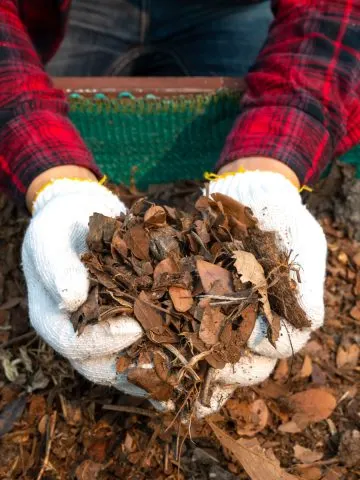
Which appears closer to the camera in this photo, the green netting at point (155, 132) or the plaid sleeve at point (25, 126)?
the plaid sleeve at point (25, 126)

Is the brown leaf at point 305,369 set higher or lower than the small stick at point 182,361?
lower

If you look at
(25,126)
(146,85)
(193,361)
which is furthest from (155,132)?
(193,361)

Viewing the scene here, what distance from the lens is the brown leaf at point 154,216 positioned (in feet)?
3.76

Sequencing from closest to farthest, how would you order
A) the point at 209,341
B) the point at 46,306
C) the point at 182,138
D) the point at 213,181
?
the point at 209,341, the point at 46,306, the point at 213,181, the point at 182,138

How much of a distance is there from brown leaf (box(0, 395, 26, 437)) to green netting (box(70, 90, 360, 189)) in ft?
2.42

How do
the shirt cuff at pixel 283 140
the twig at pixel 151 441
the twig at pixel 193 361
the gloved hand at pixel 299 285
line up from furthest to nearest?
1. the shirt cuff at pixel 283 140
2. the twig at pixel 151 441
3. the gloved hand at pixel 299 285
4. the twig at pixel 193 361

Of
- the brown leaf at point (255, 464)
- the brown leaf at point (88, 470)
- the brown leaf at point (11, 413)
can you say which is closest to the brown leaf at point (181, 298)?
the brown leaf at point (255, 464)

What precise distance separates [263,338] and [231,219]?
24 centimetres

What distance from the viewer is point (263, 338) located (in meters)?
1.15

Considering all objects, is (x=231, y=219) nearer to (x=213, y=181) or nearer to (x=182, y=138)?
(x=213, y=181)

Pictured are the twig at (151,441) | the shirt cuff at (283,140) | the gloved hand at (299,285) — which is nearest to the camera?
the gloved hand at (299,285)

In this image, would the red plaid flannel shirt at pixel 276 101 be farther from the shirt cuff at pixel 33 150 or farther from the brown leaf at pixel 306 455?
the brown leaf at pixel 306 455

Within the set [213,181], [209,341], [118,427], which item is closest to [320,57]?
[213,181]

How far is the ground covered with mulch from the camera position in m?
1.39
